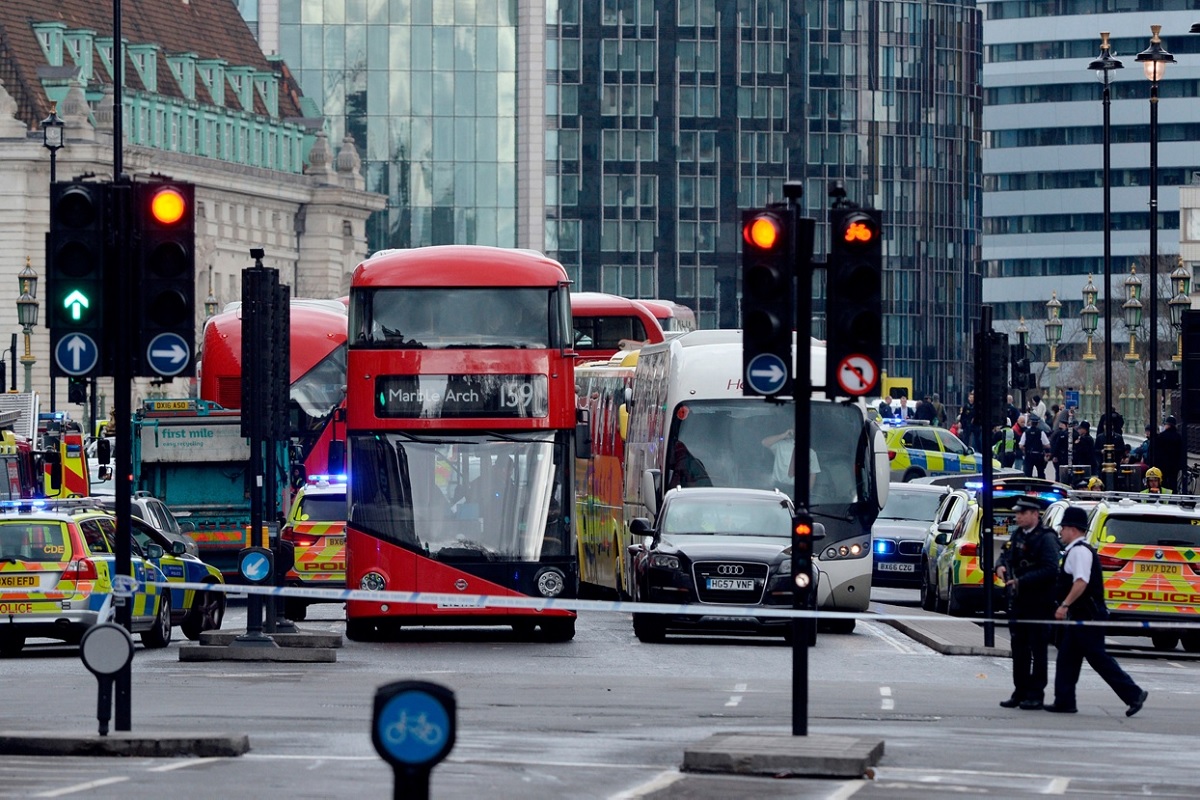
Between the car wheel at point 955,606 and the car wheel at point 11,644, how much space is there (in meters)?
11.5

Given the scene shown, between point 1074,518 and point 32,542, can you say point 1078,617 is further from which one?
point 32,542

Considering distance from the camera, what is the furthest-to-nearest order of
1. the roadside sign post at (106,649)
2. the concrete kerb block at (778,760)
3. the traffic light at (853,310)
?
1. the traffic light at (853,310)
2. the roadside sign post at (106,649)
3. the concrete kerb block at (778,760)

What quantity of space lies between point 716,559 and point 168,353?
490 inches

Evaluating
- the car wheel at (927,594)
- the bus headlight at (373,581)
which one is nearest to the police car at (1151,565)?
the bus headlight at (373,581)

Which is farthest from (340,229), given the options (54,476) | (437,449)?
(437,449)

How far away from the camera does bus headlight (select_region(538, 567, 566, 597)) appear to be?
93.9 feet

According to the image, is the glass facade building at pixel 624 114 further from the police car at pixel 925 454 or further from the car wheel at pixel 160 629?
the car wheel at pixel 160 629

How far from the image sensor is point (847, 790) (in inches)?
613

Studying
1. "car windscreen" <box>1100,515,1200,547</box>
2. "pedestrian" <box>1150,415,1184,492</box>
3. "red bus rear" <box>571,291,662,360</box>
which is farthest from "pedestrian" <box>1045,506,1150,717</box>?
"red bus rear" <box>571,291,662,360</box>

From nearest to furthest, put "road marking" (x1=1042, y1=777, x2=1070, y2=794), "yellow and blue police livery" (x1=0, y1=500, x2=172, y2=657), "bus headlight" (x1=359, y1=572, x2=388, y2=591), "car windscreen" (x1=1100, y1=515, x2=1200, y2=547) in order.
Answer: "road marking" (x1=1042, y1=777, x2=1070, y2=794) < "yellow and blue police livery" (x1=0, y1=500, x2=172, y2=657) < "bus headlight" (x1=359, y1=572, x2=388, y2=591) < "car windscreen" (x1=1100, y1=515, x2=1200, y2=547)

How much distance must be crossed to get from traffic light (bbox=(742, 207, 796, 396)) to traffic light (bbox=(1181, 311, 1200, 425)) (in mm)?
18420

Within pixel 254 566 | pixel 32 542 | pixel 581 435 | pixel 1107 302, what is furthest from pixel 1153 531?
pixel 1107 302

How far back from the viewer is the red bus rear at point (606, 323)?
49281 mm

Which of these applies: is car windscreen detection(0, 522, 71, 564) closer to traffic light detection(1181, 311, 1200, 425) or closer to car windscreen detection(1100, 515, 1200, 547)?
car windscreen detection(1100, 515, 1200, 547)
